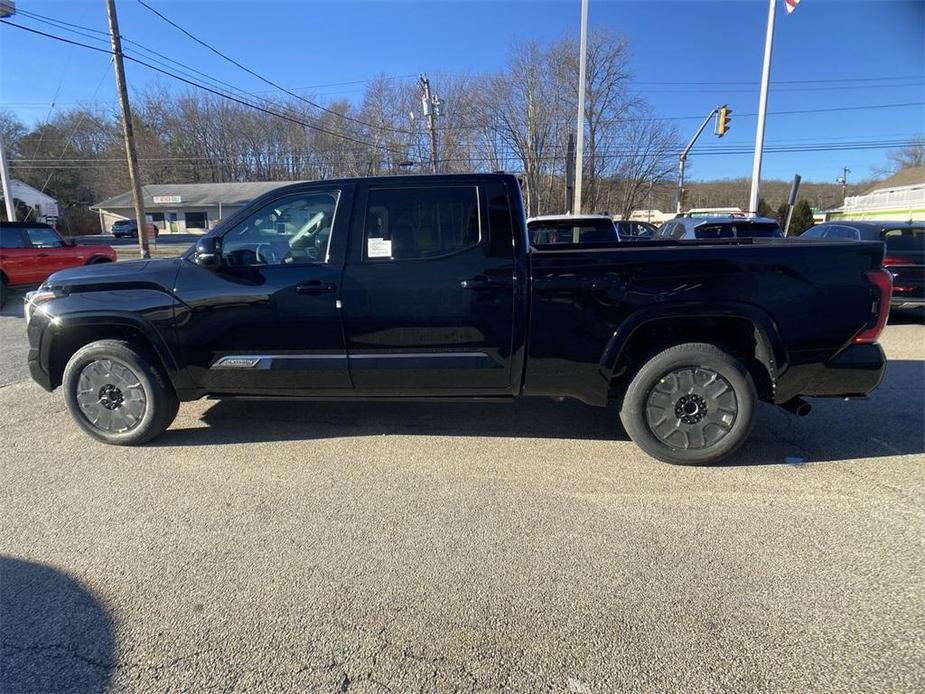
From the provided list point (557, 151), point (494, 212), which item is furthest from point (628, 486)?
point (557, 151)

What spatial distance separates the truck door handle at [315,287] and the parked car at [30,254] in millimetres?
11359

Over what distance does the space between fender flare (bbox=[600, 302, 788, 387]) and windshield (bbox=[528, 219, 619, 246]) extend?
476cm

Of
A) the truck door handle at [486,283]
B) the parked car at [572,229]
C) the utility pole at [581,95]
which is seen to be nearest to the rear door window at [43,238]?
the parked car at [572,229]

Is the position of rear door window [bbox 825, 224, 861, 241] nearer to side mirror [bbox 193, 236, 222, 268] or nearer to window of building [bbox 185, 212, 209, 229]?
side mirror [bbox 193, 236, 222, 268]

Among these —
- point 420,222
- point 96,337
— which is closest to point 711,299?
point 420,222

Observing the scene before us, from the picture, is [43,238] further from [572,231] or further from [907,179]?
[907,179]

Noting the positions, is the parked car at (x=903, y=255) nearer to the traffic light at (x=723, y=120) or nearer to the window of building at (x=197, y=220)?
the traffic light at (x=723, y=120)

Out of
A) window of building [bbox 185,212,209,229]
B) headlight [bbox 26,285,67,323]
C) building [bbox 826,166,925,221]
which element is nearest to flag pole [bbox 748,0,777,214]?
headlight [bbox 26,285,67,323]

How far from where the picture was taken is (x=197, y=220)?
52.0 metres

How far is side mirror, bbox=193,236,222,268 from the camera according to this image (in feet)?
11.7

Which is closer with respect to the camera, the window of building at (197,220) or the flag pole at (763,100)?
the flag pole at (763,100)

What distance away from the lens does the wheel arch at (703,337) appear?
11.0ft

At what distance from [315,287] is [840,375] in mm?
3700

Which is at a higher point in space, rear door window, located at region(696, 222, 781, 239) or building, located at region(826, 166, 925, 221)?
building, located at region(826, 166, 925, 221)
